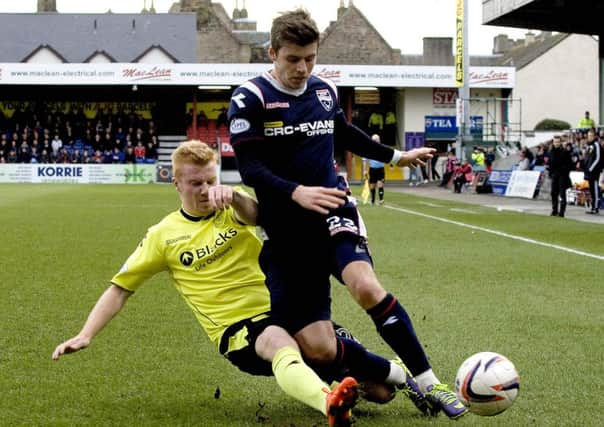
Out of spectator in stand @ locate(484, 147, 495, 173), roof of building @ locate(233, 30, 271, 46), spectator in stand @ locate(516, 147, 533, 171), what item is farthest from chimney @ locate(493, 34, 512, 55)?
spectator in stand @ locate(516, 147, 533, 171)

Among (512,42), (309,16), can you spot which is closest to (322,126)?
(309,16)

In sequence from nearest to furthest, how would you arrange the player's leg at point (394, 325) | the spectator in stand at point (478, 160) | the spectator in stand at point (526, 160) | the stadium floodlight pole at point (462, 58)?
1. the player's leg at point (394, 325)
2. the spectator in stand at point (526, 160)
3. the stadium floodlight pole at point (462, 58)
4. the spectator in stand at point (478, 160)

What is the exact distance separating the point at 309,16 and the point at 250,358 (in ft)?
5.66

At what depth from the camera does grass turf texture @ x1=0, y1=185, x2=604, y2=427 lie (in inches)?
216

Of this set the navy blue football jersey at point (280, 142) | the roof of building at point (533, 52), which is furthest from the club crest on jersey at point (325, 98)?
the roof of building at point (533, 52)

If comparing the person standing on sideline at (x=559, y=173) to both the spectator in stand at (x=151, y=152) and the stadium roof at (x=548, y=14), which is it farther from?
the spectator in stand at (x=151, y=152)

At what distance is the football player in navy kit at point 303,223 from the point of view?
5.21m

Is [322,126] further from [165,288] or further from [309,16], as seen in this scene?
[165,288]

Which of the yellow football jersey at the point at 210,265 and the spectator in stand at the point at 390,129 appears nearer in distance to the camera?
the yellow football jersey at the point at 210,265

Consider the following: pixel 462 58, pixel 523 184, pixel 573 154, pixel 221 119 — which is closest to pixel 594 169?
pixel 573 154

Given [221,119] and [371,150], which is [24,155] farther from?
[371,150]

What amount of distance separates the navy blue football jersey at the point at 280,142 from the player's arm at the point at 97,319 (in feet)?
2.72

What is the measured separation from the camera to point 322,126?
5.43 meters

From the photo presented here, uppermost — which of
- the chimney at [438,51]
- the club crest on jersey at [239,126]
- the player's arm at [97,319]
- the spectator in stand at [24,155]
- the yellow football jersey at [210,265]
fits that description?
the chimney at [438,51]
